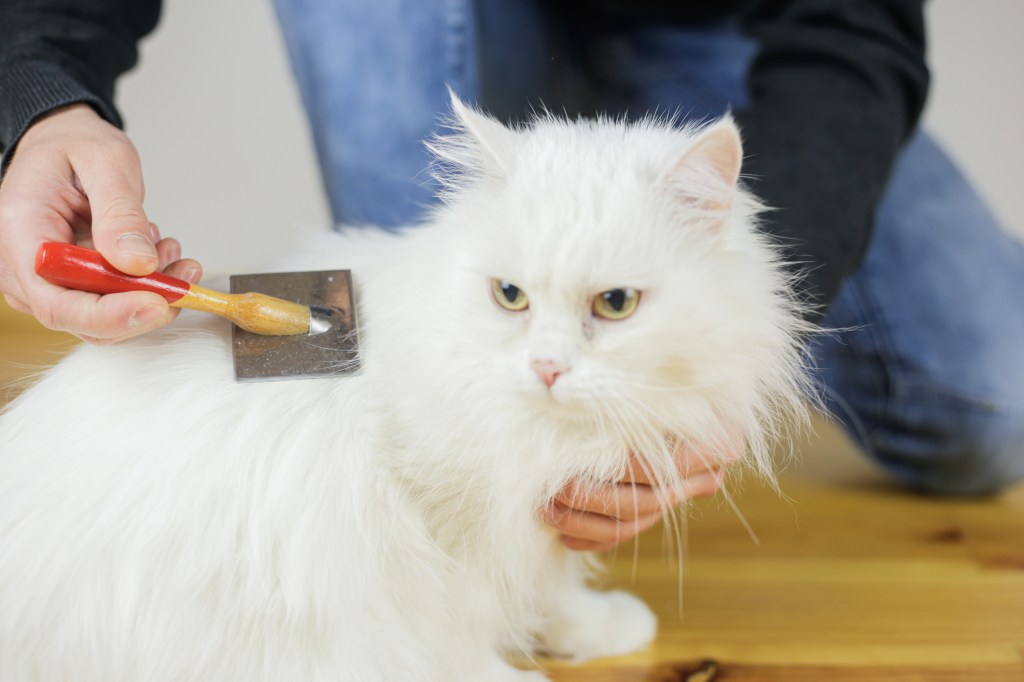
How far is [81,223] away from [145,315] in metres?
0.19

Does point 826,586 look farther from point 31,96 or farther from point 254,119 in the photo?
point 254,119

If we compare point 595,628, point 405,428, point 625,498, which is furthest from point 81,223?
point 595,628

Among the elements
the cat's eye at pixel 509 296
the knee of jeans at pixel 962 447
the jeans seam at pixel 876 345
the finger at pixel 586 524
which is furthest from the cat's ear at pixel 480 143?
the knee of jeans at pixel 962 447

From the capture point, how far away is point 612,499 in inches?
31.9

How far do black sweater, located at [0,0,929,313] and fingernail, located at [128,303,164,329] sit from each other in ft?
1.07

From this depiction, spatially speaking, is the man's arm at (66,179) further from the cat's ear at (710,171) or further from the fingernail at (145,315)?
the cat's ear at (710,171)

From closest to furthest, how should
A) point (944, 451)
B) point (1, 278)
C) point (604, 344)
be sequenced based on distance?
point (604, 344) → point (1, 278) → point (944, 451)

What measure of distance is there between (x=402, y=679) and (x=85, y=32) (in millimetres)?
873

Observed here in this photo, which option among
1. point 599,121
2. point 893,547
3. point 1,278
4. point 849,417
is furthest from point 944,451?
point 1,278

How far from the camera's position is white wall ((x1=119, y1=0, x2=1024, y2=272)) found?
5.16 ft

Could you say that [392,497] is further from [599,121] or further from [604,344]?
[599,121]

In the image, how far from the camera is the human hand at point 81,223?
0.71 meters

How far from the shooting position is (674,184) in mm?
718

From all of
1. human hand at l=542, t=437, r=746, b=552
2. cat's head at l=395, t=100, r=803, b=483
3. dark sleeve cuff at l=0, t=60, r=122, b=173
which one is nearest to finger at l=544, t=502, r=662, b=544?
human hand at l=542, t=437, r=746, b=552
